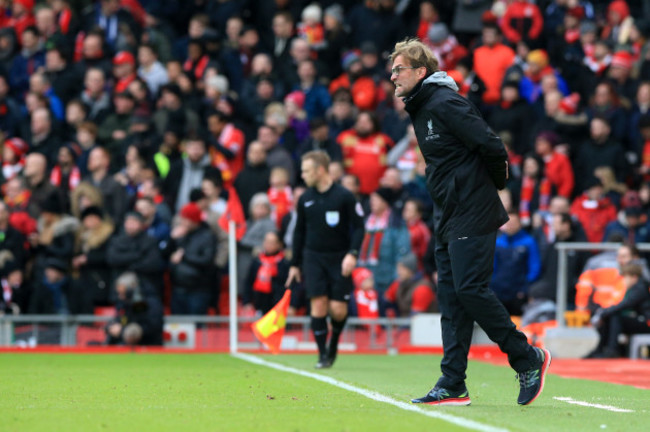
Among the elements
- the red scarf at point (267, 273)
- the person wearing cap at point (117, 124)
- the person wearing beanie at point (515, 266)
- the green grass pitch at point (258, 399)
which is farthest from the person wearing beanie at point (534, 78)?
the green grass pitch at point (258, 399)

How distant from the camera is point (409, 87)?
28.4 feet

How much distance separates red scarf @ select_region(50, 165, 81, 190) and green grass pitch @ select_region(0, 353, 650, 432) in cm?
602

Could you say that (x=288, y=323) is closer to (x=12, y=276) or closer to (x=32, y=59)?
(x=12, y=276)

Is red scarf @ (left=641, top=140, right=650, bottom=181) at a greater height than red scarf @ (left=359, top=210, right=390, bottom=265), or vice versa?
red scarf @ (left=641, top=140, right=650, bottom=181)

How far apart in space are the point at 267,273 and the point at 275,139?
2.93 metres

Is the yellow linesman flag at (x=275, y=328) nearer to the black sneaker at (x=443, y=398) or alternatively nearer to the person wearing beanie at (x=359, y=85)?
the black sneaker at (x=443, y=398)

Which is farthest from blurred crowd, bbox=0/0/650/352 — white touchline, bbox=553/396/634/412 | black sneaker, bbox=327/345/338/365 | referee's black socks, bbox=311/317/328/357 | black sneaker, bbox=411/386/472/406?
black sneaker, bbox=411/386/472/406

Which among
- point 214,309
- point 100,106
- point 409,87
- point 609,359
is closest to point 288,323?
point 214,309

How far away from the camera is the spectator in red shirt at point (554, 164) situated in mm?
19141

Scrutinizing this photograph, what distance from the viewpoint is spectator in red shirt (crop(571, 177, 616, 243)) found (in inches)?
739

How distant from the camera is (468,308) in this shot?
838cm

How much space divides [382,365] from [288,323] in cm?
358

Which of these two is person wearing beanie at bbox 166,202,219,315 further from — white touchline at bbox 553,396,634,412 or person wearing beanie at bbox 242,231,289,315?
white touchline at bbox 553,396,634,412

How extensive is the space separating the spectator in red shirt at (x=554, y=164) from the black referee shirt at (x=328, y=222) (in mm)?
6301
